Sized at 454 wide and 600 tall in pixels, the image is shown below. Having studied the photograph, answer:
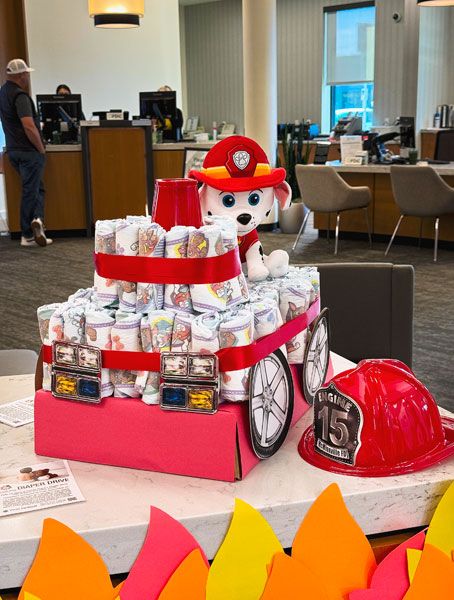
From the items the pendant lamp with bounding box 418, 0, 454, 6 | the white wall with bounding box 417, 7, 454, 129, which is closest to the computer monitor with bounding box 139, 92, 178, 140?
the pendant lamp with bounding box 418, 0, 454, 6

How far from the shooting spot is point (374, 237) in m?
8.14

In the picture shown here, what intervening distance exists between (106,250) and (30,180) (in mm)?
7340

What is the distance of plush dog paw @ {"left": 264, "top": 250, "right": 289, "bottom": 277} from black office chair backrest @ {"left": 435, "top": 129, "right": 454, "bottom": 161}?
6.97 meters

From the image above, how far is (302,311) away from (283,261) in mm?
147

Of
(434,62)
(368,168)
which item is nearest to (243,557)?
(368,168)

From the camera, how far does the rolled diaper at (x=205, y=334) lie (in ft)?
3.52

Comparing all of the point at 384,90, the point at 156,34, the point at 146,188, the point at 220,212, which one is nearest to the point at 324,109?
the point at 384,90

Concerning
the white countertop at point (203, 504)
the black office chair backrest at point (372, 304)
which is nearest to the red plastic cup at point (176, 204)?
the white countertop at point (203, 504)

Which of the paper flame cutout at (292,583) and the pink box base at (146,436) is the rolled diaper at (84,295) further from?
the paper flame cutout at (292,583)

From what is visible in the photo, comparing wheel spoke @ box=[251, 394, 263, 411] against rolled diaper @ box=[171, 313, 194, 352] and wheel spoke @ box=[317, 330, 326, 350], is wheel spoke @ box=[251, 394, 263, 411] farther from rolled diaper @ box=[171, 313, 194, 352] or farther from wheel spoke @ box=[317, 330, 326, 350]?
wheel spoke @ box=[317, 330, 326, 350]

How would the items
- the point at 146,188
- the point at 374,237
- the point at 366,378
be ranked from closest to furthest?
the point at 366,378
the point at 374,237
the point at 146,188

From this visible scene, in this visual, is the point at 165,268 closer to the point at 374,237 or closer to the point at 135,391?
the point at 135,391

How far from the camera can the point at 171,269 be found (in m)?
1.11

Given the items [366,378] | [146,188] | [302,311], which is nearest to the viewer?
[366,378]
